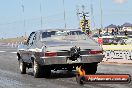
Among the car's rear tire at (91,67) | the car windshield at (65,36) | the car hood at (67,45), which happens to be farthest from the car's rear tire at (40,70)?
the car's rear tire at (91,67)

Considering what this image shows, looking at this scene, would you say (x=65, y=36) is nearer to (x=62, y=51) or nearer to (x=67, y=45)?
(x=67, y=45)

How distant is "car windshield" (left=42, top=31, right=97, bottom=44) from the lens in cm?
1420

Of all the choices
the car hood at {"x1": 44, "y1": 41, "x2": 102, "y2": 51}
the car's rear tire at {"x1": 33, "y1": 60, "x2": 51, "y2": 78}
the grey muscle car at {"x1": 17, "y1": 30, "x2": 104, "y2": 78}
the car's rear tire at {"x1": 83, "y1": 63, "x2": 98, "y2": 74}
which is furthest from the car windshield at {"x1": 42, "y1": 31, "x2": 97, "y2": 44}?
the car's rear tire at {"x1": 33, "y1": 60, "x2": 51, "y2": 78}

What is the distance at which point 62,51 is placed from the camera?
1327 centimetres

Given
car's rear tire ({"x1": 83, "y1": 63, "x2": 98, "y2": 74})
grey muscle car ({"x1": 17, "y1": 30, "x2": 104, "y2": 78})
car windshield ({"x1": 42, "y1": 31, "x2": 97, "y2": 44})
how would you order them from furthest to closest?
car windshield ({"x1": 42, "y1": 31, "x2": 97, "y2": 44}) → car's rear tire ({"x1": 83, "y1": 63, "x2": 98, "y2": 74}) → grey muscle car ({"x1": 17, "y1": 30, "x2": 104, "y2": 78})

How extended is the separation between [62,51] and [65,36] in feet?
4.11

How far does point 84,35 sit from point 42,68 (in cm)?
191

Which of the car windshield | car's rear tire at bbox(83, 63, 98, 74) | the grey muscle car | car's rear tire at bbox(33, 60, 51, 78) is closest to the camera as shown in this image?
the grey muscle car

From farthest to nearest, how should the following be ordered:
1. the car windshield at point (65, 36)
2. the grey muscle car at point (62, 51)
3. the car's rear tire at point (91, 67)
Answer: the car windshield at point (65, 36), the car's rear tire at point (91, 67), the grey muscle car at point (62, 51)

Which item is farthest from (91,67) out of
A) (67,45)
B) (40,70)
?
(40,70)

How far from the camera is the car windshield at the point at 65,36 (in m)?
14.2

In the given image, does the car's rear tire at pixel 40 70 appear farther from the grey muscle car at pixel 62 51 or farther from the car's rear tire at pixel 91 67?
the car's rear tire at pixel 91 67

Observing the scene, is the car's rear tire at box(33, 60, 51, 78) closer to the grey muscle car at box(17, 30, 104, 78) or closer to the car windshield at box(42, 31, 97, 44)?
the grey muscle car at box(17, 30, 104, 78)

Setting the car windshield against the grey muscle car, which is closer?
the grey muscle car
